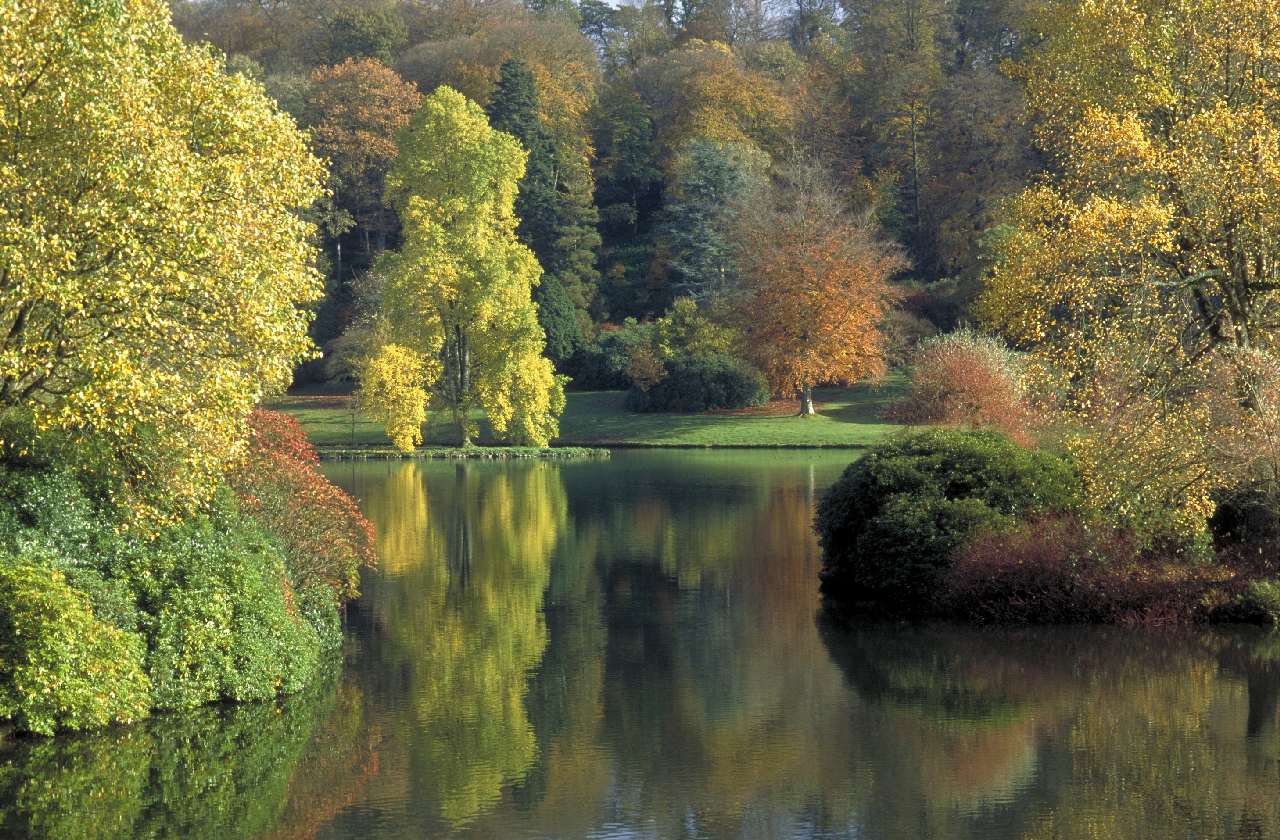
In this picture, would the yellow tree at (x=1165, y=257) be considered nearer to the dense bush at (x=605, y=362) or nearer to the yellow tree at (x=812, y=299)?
the yellow tree at (x=812, y=299)

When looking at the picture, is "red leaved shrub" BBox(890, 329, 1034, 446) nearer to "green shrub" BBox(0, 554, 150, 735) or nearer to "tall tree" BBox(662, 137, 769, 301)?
"tall tree" BBox(662, 137, 769, 301)

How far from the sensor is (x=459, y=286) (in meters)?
53.8

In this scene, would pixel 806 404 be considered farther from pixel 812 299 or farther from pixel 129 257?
pixel 129 257

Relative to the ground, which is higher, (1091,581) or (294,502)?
(294,502)

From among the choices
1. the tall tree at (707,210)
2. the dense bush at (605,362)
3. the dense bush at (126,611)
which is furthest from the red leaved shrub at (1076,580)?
the tall tree at (707,210)

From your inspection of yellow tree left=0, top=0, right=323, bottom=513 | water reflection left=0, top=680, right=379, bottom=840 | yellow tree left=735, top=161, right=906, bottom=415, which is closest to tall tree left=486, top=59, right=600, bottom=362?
yellow tree left=735, top=161, right=906, bottom=415

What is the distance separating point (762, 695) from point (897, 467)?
6.18 metres

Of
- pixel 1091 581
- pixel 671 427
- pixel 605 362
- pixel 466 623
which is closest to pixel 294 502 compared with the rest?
pixel 466 623

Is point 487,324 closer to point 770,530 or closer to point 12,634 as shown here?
point 770,530

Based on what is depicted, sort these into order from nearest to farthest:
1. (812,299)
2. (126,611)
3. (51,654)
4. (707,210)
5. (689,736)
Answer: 1. (51,654)
2. (126,611)
3. (689,736)
4. (812,299)
5. (707,210)

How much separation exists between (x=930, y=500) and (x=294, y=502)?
9.55 metres

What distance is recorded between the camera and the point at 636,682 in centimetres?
1852

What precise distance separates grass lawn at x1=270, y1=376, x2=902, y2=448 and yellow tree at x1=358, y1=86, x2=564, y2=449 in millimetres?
4039

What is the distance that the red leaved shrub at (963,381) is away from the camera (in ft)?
149
